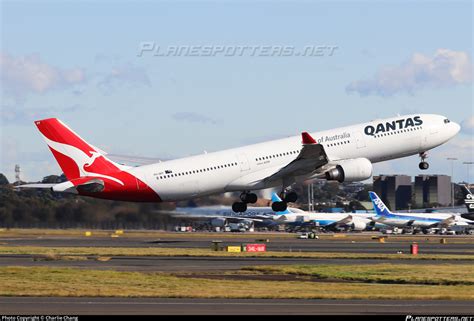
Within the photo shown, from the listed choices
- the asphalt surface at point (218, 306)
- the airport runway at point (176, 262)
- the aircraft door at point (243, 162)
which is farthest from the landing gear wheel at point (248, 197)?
the asphalt surface at point (218, 306)

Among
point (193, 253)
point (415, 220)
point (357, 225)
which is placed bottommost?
point (193, 253)

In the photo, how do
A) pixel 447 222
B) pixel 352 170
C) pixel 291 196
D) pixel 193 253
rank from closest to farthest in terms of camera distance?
pixel 352 170 < pixel 291 196 < pixel 193 253 < pixel 447 222

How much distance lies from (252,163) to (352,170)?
785 centimetres

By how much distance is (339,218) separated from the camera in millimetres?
168000

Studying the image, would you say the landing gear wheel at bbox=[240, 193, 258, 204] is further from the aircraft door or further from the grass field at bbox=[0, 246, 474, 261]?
the grass field at bbox=[0, 246, 474, 261]

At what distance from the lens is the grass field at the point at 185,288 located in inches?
1891

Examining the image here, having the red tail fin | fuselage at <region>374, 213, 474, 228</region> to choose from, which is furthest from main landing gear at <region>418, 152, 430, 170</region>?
fuselage at <region>374, 213, 474, 228</region>

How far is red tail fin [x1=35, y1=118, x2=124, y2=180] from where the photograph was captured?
235ft

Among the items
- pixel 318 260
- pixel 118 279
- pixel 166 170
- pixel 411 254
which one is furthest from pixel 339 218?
pixel 118 279

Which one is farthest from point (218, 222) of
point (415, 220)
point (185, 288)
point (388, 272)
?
point (185, 288)

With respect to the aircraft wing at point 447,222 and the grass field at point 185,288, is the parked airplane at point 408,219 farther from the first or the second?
the grass field at point 185,288

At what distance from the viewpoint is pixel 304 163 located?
76375 millimetres

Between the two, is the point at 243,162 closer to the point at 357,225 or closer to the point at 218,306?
the point at 218,306

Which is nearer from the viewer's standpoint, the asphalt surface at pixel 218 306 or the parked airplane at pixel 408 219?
the asphalt surface at pixel 218 306
